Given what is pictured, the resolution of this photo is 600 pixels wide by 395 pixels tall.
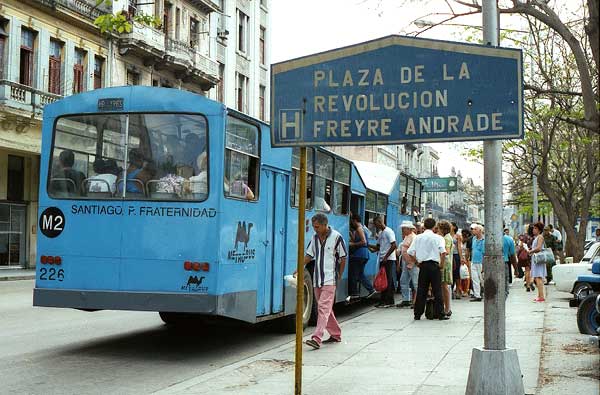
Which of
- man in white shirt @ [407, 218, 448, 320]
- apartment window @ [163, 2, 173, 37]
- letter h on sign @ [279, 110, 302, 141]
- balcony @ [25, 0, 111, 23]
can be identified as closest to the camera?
letter h on sign @ [279, 110, 302, 141]

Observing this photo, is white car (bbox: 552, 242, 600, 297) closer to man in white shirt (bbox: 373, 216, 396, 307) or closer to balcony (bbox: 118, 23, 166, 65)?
man in white shirt (bbox: 373, 216, 396, 307)

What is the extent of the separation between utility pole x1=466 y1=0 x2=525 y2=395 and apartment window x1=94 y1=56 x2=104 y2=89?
2876 centimetres

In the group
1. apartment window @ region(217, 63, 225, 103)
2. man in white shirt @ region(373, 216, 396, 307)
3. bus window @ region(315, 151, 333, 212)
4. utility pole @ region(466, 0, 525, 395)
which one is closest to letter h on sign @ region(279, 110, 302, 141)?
utility pole @ region(466, 0, 525, 395)

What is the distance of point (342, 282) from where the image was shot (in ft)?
47.8

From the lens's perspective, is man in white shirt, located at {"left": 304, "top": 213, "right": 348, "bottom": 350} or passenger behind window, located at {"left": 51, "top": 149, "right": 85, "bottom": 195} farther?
man in white shirt, located at {"left": 304, "top": 213, "right": 348, "bottom": 350}

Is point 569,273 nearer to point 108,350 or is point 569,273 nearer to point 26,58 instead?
point 108,350

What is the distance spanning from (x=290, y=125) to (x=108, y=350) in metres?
5.27

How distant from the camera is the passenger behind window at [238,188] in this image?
9.70m

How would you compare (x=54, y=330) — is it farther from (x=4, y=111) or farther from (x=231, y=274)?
(x=4, y=111)

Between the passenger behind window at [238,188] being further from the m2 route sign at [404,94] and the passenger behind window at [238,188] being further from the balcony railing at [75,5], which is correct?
the balcony railing at [75,5]

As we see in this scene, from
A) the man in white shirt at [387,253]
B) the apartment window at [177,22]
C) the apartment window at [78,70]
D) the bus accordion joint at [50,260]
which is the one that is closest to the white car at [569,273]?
the man in white shirt at [387,253]

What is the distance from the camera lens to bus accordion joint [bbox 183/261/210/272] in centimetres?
932

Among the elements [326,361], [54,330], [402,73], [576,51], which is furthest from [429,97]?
[54,330]

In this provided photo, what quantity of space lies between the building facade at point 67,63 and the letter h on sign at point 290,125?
16801mm
